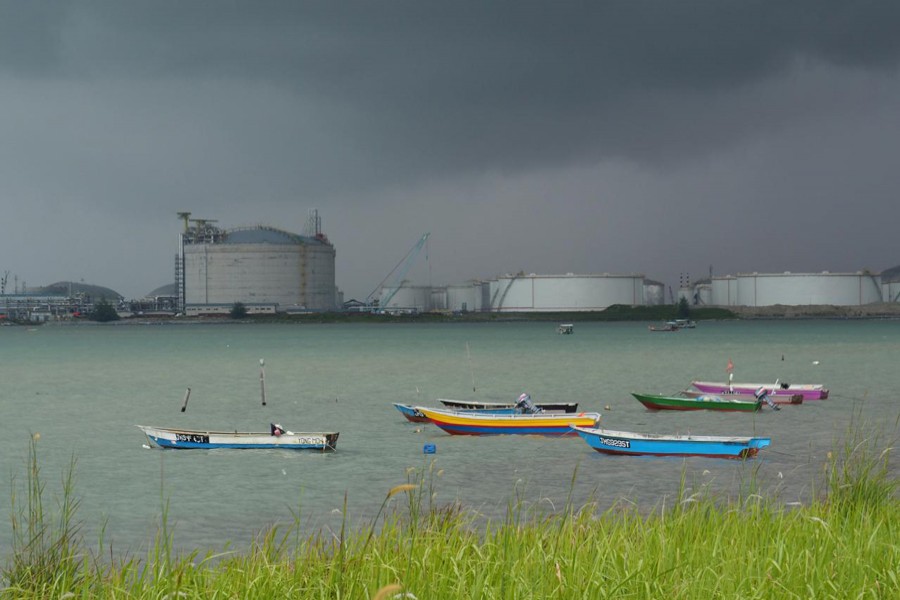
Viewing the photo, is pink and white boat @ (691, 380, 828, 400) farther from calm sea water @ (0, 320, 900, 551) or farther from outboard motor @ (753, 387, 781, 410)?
calm sea water @ (0, 320, 900, 551)

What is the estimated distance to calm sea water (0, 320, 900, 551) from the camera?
28453 mm

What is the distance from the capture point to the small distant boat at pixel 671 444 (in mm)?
34469

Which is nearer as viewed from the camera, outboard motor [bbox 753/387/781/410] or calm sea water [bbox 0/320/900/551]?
calm sea water [bbox 0/320/900/551]

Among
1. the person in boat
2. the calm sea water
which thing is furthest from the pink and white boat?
the person in boat

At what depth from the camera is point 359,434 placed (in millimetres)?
47250

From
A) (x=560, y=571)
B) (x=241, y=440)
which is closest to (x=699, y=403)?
(x=241, y=440)

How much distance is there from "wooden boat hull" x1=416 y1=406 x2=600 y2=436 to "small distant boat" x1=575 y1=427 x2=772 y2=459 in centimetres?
595

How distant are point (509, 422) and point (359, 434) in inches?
306

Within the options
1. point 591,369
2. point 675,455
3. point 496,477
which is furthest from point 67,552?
point 591,369

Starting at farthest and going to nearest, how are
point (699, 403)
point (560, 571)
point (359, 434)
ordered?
point (699, 403), point (359, 434), point (560, 571)

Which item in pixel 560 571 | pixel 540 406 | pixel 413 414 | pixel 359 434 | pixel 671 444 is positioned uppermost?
pixel 560 571

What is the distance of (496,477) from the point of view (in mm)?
33406

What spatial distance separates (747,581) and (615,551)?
4.18ft

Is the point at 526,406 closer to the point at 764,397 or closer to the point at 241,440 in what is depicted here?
the point at 241,440
